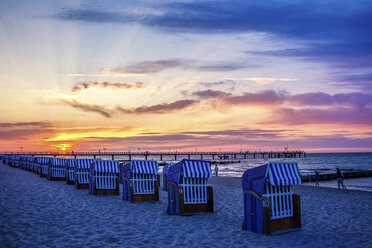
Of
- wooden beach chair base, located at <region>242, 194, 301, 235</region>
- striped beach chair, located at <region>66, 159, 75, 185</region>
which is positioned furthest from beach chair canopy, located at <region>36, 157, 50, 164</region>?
wooden beach chair base, located at <region>242, 194, 301, 235</region>

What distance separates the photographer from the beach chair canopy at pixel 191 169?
1317 centimetres

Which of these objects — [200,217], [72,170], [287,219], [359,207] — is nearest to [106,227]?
[200,217]

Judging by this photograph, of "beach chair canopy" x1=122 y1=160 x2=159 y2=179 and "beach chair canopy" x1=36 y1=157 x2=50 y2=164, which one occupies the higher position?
"beach chair canopy" x1=122 y1=160 x2=159 y2=179

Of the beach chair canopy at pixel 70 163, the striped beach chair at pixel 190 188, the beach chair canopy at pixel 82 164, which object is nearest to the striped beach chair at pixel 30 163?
the beach chair canopy at pixel 70 163

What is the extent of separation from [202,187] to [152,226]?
3.32m

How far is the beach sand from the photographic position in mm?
8984

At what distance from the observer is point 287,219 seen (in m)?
10.6

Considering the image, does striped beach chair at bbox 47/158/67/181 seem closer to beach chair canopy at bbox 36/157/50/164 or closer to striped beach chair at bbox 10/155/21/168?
beach chair canopy at bbox 36/157/50/164

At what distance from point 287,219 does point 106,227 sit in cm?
558

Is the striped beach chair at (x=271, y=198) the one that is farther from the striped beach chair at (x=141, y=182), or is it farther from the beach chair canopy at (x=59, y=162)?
the beach chair canopy at (x=59, y=162)

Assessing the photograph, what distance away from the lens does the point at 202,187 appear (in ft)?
45.2

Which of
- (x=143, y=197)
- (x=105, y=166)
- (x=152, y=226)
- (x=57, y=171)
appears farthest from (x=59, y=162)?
(x=152, y=226)

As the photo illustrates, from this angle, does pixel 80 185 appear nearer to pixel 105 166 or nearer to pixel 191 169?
pixel 105 166

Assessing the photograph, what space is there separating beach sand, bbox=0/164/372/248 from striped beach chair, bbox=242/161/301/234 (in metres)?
0.35
